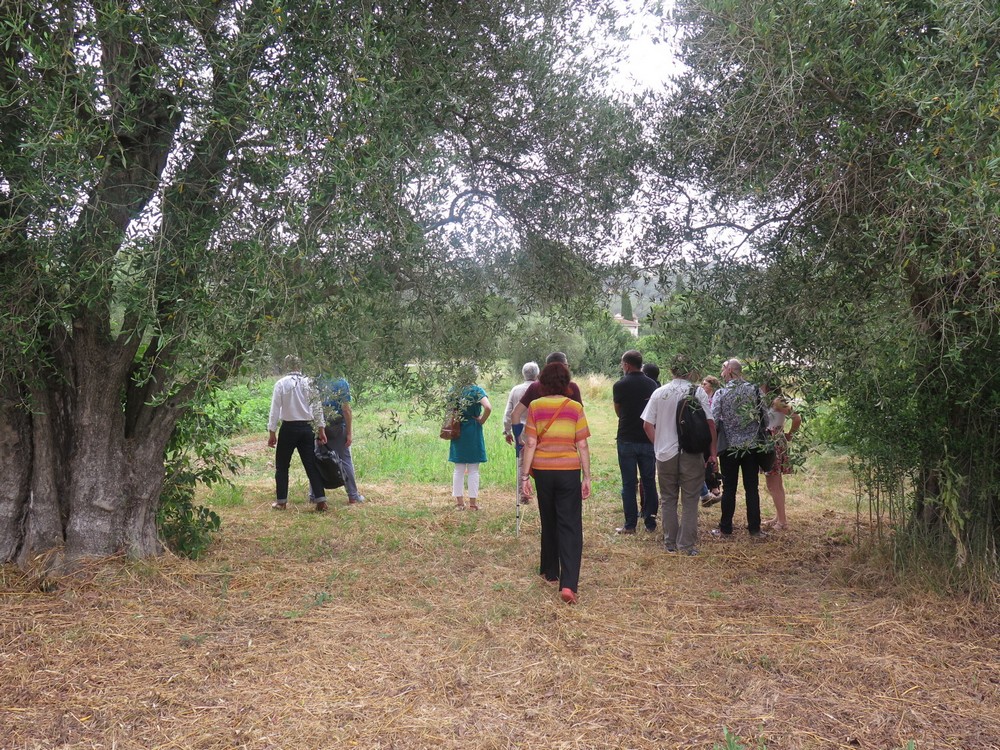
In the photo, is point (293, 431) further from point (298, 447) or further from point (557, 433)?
point (557, 433)

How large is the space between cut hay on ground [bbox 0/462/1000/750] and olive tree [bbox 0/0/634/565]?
1.10m

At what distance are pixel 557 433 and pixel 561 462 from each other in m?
0.24

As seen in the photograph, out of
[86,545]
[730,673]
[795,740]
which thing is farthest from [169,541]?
[795,740]

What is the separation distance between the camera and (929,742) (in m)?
3.98

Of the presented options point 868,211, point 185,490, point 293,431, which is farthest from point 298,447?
point 868,211

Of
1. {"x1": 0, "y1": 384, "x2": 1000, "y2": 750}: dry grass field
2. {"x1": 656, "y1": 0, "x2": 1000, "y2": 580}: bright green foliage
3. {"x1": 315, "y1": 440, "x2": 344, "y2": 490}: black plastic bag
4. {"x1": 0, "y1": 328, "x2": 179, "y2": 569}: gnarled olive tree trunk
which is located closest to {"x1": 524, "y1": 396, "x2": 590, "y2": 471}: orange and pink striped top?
{"x1": 0, "y1": 384, "x2": 1000, "y2": 750}: dry grass field

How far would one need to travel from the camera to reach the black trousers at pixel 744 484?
8.10 m

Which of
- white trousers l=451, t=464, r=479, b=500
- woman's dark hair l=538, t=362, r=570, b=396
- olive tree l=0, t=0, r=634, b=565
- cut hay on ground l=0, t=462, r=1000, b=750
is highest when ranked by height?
olive tree l=0, t=0, r=634, b=565

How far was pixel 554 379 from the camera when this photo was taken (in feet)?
21.2

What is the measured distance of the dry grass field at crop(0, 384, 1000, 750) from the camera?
412cm

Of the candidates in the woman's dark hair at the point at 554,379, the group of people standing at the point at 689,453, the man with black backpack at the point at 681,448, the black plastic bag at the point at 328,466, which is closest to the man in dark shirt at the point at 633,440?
the group of people standing at the point at 689,453

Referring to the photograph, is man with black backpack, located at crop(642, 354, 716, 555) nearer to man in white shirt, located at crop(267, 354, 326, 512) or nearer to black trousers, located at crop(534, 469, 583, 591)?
black trousers, located at crop(534, 469, 583, 591)

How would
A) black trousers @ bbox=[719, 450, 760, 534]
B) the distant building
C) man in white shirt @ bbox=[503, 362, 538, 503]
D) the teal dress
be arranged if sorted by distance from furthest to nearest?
the distant building
the teal dress
man in white shirt @ bbox=[503, 362, 538, 503]
black trousers @ bbox=[719, 450, 760, 534]

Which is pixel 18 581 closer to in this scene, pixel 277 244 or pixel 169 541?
pixel 169 541
